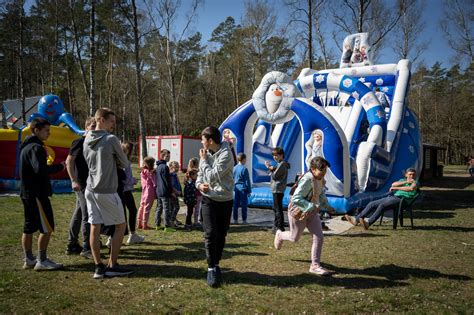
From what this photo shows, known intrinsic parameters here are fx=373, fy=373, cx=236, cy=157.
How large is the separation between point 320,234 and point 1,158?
10705mm

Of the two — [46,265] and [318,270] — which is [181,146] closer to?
[46,265]

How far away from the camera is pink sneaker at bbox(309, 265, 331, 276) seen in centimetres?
430

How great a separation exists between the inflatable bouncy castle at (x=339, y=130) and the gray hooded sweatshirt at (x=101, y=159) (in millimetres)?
5735

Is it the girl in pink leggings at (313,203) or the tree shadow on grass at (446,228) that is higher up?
the girl in pink leggings at (313,203)

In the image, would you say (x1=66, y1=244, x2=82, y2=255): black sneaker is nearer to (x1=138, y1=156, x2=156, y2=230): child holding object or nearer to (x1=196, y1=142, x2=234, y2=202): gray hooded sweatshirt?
(x1=138, y1=156, x2=156, y2=230): child holding object

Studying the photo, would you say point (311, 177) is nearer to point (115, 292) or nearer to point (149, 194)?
point (115, 292)

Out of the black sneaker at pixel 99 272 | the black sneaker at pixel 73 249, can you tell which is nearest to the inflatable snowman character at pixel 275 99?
the black sneaker at pixel 73 249

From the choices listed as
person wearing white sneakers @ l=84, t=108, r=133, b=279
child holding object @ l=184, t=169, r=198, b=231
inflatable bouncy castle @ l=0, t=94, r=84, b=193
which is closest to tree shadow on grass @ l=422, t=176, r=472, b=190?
child holding object @ l=184, t=169, r=198, b=231

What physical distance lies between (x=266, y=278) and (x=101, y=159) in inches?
87.8

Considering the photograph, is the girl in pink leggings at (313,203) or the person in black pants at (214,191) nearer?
the person in black pants at (214,191)

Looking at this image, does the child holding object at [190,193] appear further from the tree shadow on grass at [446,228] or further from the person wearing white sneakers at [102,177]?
the tree shadow on grass at [446,228]

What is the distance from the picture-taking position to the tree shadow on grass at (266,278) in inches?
159

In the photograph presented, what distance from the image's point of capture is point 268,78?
31.6 ft

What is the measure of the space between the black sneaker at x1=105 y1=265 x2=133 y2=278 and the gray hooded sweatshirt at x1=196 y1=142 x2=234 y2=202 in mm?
1333
